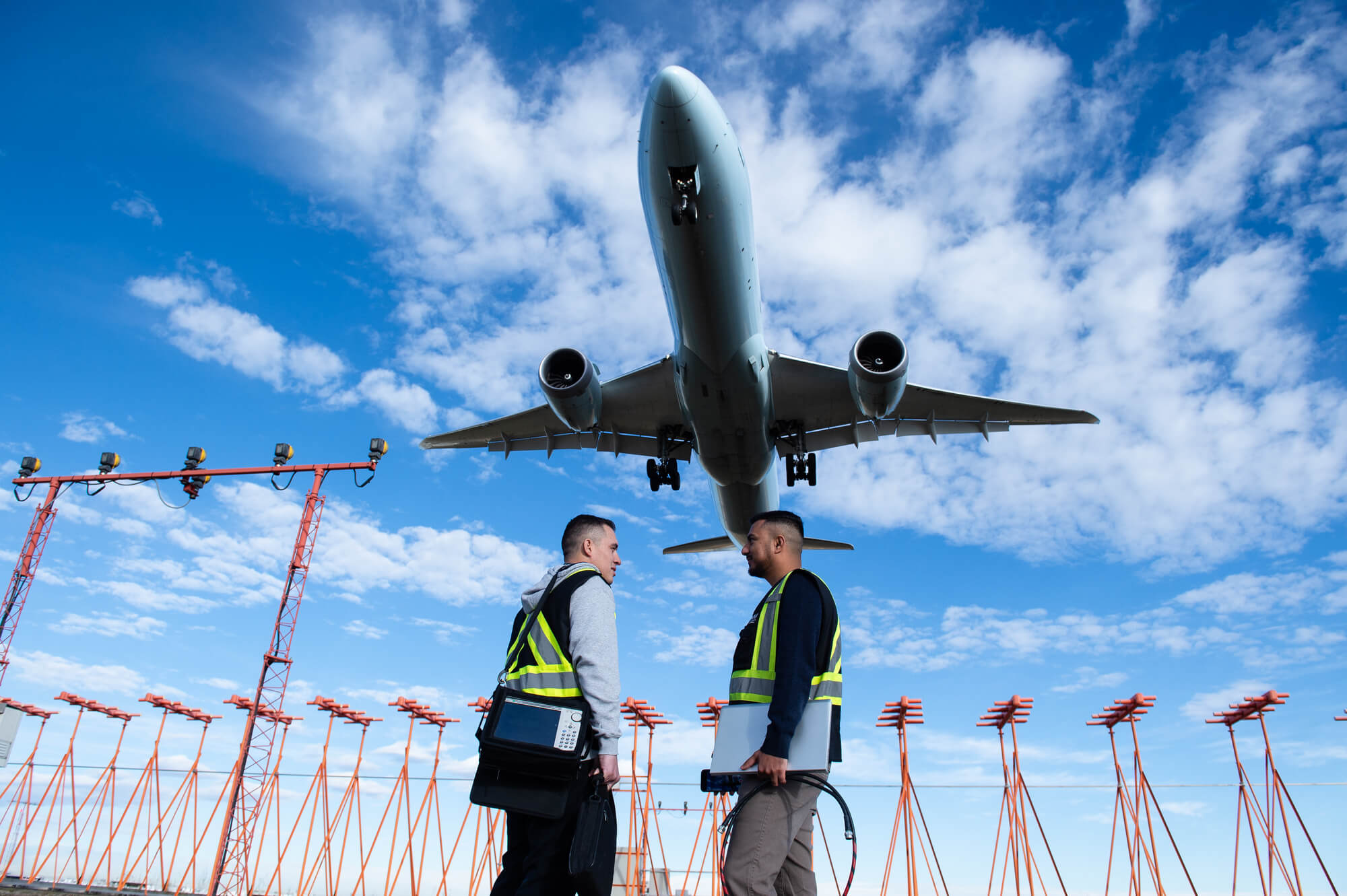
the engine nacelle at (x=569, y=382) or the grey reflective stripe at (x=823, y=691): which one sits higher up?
the engine nacelle at (x=569, y=382)

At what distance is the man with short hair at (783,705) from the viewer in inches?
127

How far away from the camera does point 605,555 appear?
3.94 m

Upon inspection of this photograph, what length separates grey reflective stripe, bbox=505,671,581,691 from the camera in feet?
11.6

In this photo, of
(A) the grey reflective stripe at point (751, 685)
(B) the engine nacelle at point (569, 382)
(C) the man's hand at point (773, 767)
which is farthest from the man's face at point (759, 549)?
(B) the engine nacelle at point (569, 382)

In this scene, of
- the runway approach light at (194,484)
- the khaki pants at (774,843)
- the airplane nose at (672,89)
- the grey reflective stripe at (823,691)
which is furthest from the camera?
the runway approach light at (194,484)

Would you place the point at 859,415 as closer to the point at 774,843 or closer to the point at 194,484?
the point at 774,843

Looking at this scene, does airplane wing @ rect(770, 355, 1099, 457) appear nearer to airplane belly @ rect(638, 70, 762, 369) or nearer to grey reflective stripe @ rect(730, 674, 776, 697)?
airplane belly @ rect(638, 70, 762, 369)

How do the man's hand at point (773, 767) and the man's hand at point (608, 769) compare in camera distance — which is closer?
the man's hand at point (773, 767)

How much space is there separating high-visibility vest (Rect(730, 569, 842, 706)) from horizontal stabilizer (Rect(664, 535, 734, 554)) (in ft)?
59.6

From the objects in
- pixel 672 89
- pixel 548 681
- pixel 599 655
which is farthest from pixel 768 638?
pixel 672 89

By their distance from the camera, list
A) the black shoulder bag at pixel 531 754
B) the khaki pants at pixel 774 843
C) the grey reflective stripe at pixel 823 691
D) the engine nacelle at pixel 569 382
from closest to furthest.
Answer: the khaki pants at pixel 774 843 → the black shoulder bag at pixel 531 754 → the grey reflective stripe at pixel 823 691 → the engine nacelle at pixel 569 382

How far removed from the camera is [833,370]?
17.5 meters

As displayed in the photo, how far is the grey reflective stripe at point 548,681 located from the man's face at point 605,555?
51 cm

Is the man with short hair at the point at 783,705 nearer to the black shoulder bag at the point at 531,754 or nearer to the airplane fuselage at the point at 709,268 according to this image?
the black shoulder bag at the point at 531,754
